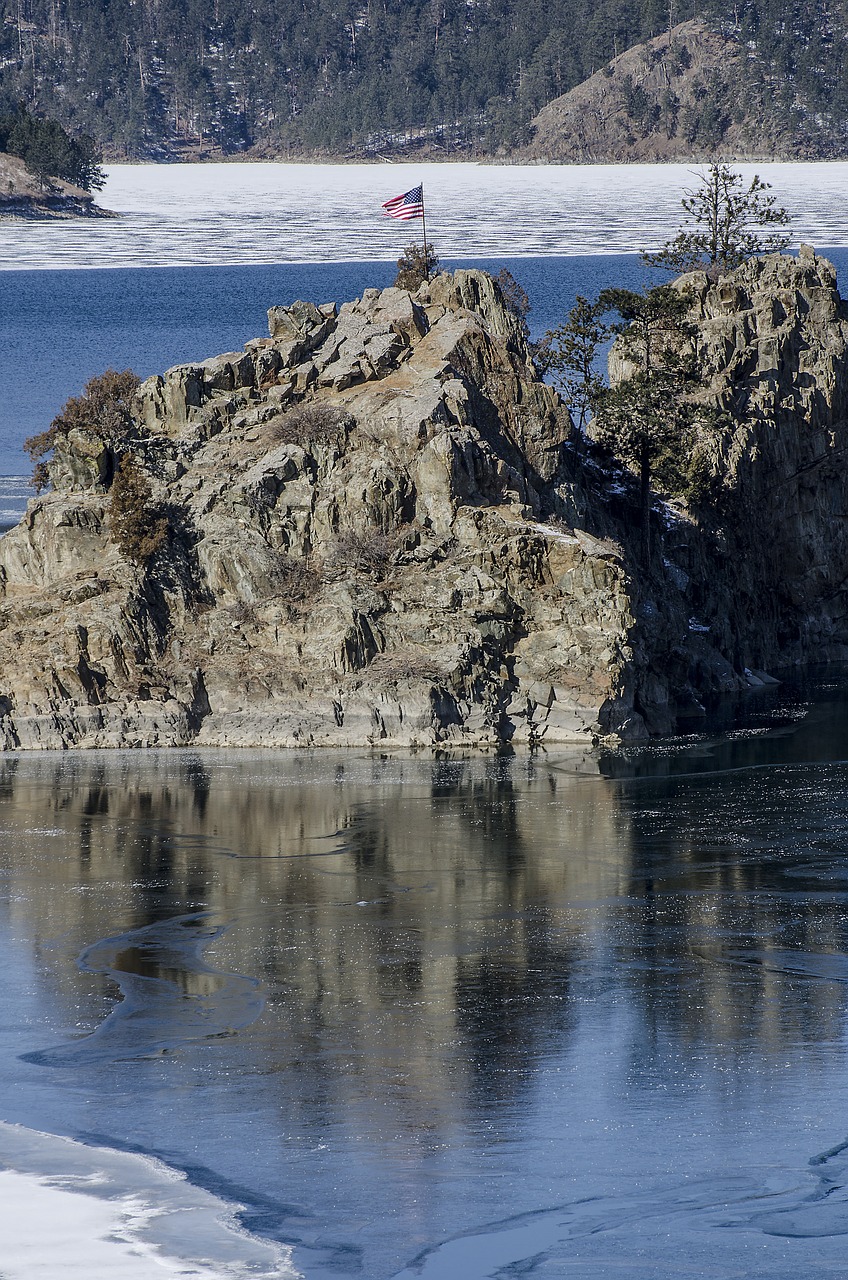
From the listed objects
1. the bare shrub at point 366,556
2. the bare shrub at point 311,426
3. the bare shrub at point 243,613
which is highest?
the bare shrub at point 311,426

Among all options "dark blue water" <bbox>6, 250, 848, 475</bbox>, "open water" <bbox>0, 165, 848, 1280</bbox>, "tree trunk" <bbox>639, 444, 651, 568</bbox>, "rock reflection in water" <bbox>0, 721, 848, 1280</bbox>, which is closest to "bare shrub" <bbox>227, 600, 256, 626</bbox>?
"open water" <bbox>0, 165, 848, 1280</bbox>

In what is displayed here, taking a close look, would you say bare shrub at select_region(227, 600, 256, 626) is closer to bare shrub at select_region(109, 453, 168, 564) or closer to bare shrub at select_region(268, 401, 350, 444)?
bare shrub at select_region(109, 453, 168, 564)

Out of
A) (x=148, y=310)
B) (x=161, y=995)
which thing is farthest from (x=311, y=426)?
(x=148, y=310)

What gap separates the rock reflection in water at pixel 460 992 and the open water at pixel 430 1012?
73mm

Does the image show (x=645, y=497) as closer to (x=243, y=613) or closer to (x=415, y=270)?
(x=415, y=270)

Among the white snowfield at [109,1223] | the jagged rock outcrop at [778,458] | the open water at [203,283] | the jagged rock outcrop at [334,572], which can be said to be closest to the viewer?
the white snowfield at [109,1223]

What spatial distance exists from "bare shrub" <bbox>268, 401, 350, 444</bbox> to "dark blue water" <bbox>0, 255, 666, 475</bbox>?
127 feet

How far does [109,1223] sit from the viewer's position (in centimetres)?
2345

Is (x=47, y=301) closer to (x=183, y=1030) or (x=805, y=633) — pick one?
(x=805, y=633)

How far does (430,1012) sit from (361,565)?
2523cm

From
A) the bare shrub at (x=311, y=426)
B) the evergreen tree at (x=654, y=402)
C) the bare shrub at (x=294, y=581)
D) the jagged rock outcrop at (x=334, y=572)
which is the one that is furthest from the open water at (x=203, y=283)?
the bare shrub at (x=294, y=581)

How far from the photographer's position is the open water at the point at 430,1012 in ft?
76.4

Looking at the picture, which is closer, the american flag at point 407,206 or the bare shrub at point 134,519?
the bare shrub at point 134,519

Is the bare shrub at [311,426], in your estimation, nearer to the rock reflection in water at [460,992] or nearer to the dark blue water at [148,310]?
the rock reflection in water at [460,992]
